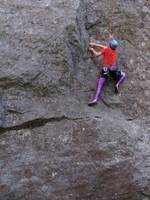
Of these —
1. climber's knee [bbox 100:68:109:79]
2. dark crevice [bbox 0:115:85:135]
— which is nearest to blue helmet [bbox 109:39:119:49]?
climber's knee [bbox 100:68:109:79]

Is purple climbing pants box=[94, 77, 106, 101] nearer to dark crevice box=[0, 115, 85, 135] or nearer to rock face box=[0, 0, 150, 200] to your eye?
rock face box=[0, 0, 150, 200]

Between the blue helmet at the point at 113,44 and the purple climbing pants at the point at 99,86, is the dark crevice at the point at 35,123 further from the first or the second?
the blue helmet at the point at 113,44

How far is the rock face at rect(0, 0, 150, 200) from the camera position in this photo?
6582mm

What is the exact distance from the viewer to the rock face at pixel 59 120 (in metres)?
6.58

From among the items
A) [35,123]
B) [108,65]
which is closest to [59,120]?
[35,123]

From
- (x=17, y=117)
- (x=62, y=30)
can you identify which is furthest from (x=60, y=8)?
(x=17, y=117)

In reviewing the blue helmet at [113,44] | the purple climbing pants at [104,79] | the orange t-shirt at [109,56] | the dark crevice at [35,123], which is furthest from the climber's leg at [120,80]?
the dark crevice at [35,123]

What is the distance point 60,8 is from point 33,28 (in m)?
0.43

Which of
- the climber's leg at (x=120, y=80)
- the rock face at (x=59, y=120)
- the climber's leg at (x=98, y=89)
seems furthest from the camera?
the climber's leg at (x=120, y=80)

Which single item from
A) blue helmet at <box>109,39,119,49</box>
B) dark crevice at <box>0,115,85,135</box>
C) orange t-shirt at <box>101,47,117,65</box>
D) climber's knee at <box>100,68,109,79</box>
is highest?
blue helmet at <box>109,39,119,49</box>

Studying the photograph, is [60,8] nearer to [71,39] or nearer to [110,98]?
[71,39]

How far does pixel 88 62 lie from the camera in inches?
281

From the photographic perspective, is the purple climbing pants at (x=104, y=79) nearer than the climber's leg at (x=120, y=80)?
Yes

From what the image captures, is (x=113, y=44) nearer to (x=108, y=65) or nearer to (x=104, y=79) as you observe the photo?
(x=108, y=65)
